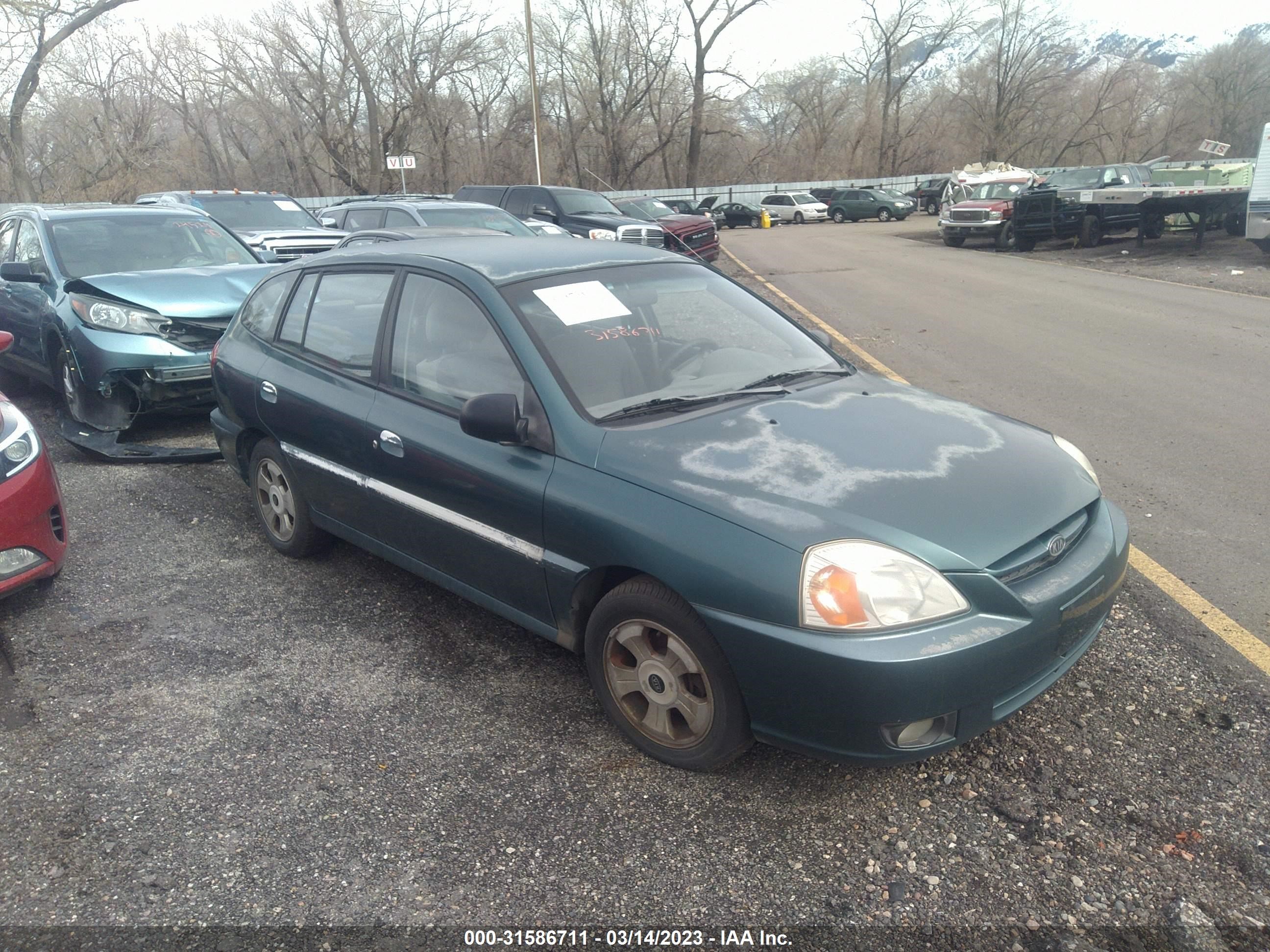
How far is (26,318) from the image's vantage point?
7.19m

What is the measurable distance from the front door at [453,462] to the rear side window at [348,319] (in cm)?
15

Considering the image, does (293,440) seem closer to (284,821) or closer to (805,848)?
(284,821)

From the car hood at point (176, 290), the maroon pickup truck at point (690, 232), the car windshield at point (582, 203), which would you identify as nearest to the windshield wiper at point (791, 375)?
the car hood at point (176, 290)

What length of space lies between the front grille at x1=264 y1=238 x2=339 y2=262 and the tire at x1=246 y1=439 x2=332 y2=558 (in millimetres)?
6366

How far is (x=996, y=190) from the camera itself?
23922mm

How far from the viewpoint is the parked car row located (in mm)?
2502

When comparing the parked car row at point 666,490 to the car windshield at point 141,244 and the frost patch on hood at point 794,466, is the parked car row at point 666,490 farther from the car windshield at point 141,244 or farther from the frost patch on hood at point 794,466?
the car windshield at point 141,244

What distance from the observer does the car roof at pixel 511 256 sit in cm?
361

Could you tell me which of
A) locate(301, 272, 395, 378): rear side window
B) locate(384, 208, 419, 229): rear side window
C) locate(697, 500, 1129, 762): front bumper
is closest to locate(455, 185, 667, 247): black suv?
locate(384, 208, 419, 229): rear side window

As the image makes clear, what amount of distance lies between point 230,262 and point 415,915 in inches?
263

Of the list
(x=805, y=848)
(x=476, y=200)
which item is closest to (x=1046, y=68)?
(x=476, y=200)

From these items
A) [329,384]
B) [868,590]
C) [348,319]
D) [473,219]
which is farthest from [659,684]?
[473,219]

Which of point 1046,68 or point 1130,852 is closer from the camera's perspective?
point 1130,852

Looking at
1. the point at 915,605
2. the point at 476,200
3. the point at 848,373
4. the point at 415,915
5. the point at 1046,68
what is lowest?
the point at 415,915
